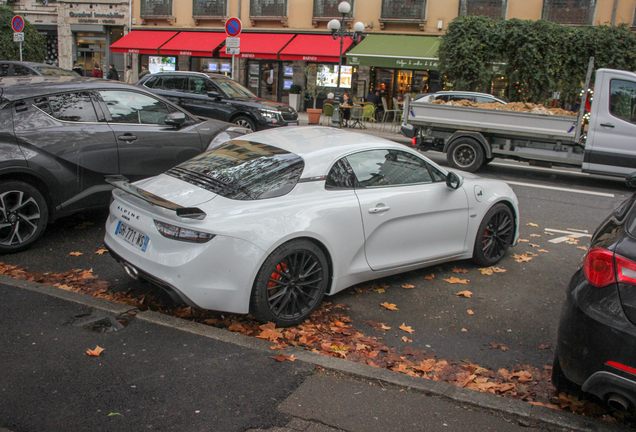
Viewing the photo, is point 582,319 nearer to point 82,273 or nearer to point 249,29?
point 82,273

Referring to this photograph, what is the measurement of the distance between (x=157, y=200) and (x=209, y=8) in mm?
29592

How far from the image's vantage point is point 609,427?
3035 millimetres

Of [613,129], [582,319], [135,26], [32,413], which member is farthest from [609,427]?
[135,26]

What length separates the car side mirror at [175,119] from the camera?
660 cm

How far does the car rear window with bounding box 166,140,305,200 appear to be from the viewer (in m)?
4.24

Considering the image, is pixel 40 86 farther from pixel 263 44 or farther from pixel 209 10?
pixel 209 10

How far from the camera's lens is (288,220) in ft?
13.4

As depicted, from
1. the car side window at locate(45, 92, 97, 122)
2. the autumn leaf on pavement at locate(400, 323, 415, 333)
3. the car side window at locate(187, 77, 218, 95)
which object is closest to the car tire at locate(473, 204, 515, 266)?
the autumn leaf on pavement at locate(400, 323, 415, 333)

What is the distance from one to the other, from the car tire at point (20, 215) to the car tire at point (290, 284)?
2801mm

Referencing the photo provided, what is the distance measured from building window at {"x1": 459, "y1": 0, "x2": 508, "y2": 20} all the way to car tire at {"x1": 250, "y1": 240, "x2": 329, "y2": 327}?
916 inches

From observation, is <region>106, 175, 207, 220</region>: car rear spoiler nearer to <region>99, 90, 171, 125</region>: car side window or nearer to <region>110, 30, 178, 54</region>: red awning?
<region>99, 90, 171, 125</region>: car side window

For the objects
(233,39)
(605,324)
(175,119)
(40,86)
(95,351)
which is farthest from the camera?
(233,39)

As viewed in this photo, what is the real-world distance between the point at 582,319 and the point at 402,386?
3.63ft

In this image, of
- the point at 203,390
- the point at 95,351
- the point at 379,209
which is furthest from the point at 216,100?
the point at 203,390
